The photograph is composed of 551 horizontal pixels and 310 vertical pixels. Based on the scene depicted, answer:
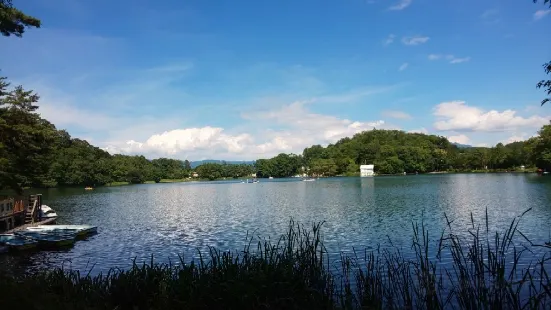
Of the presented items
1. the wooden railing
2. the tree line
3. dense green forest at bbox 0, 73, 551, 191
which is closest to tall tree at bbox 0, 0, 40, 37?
the wooden railing

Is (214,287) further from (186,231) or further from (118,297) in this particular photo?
(186,231)

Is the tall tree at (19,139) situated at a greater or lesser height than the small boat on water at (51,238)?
greater

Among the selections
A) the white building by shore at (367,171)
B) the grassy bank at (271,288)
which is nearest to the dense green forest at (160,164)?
the white building by shore at (367,171)

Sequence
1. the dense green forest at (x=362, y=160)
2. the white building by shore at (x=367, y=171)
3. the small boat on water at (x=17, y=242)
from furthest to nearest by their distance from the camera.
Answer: the white building by shore at (x=367, y=171) < the dense green forest at (x=362, y=160) < the small boat on water at (x=17, y=242)

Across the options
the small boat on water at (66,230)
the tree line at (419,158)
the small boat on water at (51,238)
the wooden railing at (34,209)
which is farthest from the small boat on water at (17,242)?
the tree line at (419,158)

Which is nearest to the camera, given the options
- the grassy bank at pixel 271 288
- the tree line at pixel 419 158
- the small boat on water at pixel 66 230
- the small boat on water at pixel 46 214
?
the grassy bank at pixel 271 288

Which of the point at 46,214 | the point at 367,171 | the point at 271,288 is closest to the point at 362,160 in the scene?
the point at 367,171

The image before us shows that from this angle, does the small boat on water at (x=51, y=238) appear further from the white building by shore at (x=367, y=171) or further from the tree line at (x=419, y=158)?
the tree line at (x=419, y=158)

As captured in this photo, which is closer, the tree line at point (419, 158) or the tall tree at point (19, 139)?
the tall tree at point (19, 139)

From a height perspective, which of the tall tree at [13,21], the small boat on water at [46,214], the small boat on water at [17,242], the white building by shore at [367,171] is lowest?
the small boat on water at [17,242]

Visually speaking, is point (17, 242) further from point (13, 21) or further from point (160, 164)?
point (160, 164)

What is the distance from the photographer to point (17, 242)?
2195cm

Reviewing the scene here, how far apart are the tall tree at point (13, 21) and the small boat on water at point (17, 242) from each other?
1200 centimetres

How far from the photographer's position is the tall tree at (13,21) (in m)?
13.5
